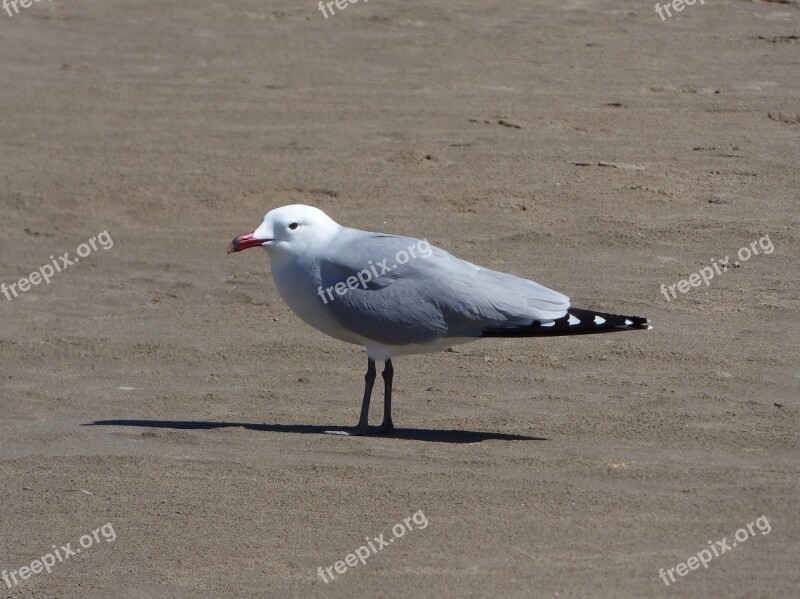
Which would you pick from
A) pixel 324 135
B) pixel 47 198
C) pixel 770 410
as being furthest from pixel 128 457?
pixel 324 135

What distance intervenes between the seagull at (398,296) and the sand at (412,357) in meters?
0.50

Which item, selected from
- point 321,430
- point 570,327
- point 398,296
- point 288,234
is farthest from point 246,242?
point 570,327

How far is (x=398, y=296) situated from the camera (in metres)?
6.65

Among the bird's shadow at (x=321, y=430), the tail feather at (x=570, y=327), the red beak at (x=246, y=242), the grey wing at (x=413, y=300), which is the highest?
the red beak at (x=246, y=242)

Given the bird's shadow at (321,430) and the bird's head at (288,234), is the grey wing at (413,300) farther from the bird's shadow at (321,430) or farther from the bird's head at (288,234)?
the bird's shadow at (321,430)

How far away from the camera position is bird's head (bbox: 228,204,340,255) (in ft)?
22.2

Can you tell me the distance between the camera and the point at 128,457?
21.0 ft

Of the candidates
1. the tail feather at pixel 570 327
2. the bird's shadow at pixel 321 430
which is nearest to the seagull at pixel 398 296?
the tail feather at pixel 570 327

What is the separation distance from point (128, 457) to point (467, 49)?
27.3 feet

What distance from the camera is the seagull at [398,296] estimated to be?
6613 millimetres

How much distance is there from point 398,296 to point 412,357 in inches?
66.8

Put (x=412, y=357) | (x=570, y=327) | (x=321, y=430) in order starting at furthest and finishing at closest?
1. (x=412, y=357)
2. (x=321, y=430)
3. (x=570, y=327)

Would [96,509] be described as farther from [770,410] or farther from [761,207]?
[761,207]

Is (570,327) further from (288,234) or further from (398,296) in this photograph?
(288,234)
